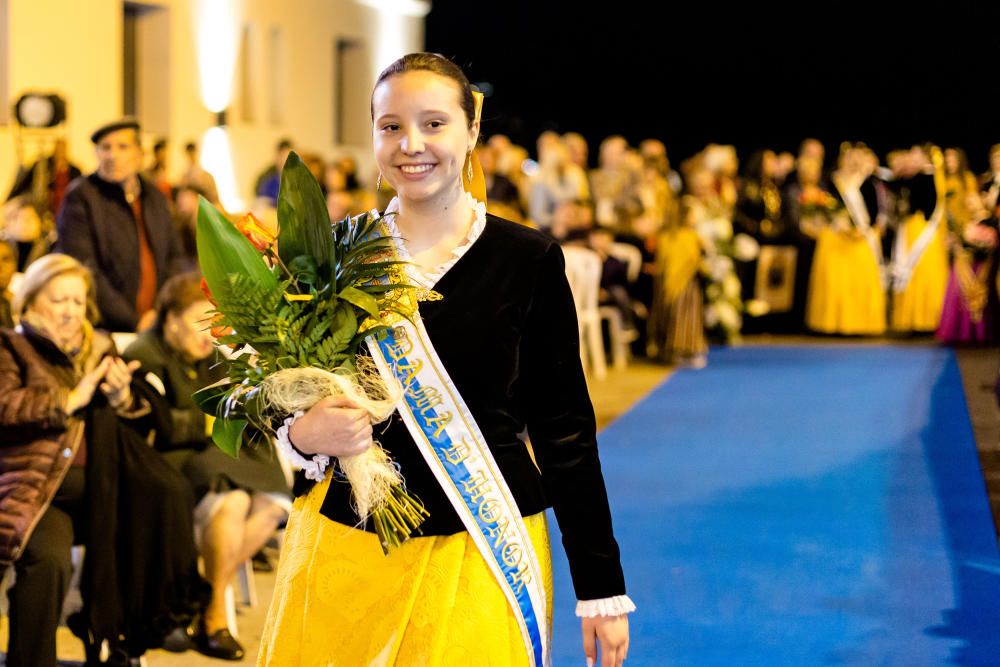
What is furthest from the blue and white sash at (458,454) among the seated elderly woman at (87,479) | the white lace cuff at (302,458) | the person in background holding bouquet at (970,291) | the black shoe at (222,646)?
the person in background holding bouquet at (970,291)

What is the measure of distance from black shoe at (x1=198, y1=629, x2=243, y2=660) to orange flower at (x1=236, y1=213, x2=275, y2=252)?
243cm

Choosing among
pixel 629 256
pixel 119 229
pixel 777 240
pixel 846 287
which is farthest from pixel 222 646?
pixel 777 240

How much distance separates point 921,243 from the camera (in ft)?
44.0

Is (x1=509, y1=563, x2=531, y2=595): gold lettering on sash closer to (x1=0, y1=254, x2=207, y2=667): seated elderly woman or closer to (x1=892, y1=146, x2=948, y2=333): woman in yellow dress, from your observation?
(x1=0, y1=254, x2=207, y2=667): seated elderly woman

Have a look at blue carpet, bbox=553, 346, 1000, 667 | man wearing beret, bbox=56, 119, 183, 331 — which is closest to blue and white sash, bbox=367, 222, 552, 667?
blue carpet, bbox=553, 346, 1000, 667

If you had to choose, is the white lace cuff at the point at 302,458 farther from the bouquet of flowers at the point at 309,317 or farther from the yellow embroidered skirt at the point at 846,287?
the yellow embroidered skirt at the point at 846,287

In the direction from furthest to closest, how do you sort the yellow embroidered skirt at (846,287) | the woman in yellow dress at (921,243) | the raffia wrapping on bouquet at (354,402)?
1. the yellow embroidered skirt at (846,287)
2. the woman in yellow dress at (921,243)
3. the raffia wrapping on bouquet at (354,402)

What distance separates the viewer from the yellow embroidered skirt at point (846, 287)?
1352 centimetres

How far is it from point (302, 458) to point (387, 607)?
0.26 meters

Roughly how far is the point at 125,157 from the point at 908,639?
11.3ft

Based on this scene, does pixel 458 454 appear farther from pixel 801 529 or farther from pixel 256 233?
pixel 801 529

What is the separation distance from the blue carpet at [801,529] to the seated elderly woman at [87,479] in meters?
1.22

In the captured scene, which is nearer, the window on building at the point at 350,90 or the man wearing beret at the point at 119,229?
the man wearing beret at the point at 119,229

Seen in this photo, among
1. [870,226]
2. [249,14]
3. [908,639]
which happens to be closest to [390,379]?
[908,639]
